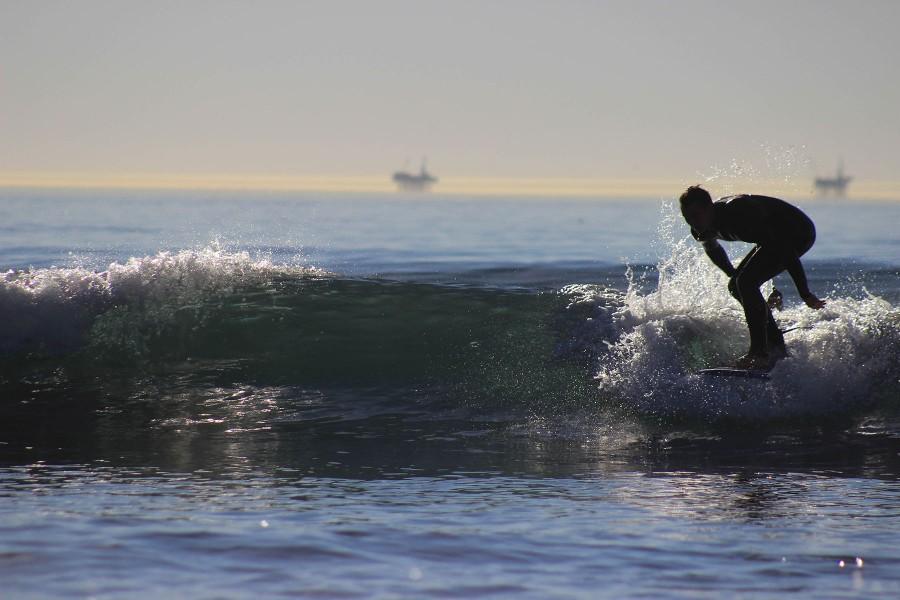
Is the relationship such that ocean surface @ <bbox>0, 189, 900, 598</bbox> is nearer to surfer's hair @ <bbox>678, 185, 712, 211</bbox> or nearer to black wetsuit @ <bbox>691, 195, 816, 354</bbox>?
black wetsuit @ <bbox>691, 195, 816, 354</bbox>

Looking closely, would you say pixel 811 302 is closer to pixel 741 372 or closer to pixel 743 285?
pixel 743 285

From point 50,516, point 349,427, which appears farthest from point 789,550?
point 349,427

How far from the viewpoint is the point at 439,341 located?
12.4 metres

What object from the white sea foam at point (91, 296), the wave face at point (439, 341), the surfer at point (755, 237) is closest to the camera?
the surfer at point (755, 237)

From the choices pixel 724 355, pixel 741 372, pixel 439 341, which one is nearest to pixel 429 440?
pixel 741 372

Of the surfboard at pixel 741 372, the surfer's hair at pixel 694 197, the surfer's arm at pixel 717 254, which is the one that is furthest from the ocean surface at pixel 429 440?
the surfer's hair at pixel 694 197

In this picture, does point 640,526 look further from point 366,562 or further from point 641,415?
point 641,415

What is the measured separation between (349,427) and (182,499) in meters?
3.07

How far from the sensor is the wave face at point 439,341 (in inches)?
400

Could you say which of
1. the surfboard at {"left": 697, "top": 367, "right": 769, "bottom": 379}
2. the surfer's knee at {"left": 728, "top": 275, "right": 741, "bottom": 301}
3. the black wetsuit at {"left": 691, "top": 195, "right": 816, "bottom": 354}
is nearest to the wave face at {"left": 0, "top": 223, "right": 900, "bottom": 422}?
the surfboard at {"left": 697, "top": 367, "right": 769, "bottom": 379}

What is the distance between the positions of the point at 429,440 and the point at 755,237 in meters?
3.12

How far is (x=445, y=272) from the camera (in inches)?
899

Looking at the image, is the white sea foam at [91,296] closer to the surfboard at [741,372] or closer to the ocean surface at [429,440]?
the ocean surface at [429,440]

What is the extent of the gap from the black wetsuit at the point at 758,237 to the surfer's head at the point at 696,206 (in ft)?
0.33
